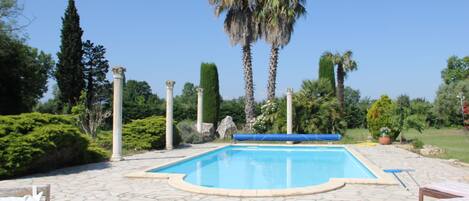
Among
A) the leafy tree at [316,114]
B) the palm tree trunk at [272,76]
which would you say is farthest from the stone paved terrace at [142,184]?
the palm tree trunk at [272,76]

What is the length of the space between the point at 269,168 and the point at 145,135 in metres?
5.07

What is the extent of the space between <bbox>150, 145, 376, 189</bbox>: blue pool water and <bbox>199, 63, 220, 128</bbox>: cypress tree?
5.70m

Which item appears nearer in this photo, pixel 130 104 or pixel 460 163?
pixel 460 163

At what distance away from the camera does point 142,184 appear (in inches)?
285

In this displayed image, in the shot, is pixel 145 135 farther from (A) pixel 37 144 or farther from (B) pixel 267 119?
Result: (B) pixel 267 119

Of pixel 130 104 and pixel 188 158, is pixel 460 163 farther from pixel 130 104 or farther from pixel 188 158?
pixel 130 104

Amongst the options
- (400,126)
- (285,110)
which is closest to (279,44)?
(285,110)

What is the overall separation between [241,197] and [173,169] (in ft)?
13.4

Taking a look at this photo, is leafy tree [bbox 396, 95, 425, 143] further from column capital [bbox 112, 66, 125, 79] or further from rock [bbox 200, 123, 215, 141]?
→ column capital [bbox 112, 66, 125, 79]

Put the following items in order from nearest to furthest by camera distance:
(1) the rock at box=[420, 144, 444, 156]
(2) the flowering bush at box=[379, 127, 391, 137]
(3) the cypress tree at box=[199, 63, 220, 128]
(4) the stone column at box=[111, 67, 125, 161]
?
(4) the stone column at box=[111, 67, 125, 161] < (1) the rock at box=[420, 144, 444, 156] < (2) the flowering bush at box=[379, 127, 391, 137] < (3) the cypress tree at box=[199, 63, 220, 128]

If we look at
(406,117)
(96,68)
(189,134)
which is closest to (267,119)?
(189,134)

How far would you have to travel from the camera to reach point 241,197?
6.09 m

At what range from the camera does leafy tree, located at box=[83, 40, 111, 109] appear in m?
29.5

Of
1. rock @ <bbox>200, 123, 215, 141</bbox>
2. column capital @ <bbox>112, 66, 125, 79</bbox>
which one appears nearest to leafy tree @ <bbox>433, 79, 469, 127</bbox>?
rock @ <bbox>200, 123, 215, 141</bbox>
